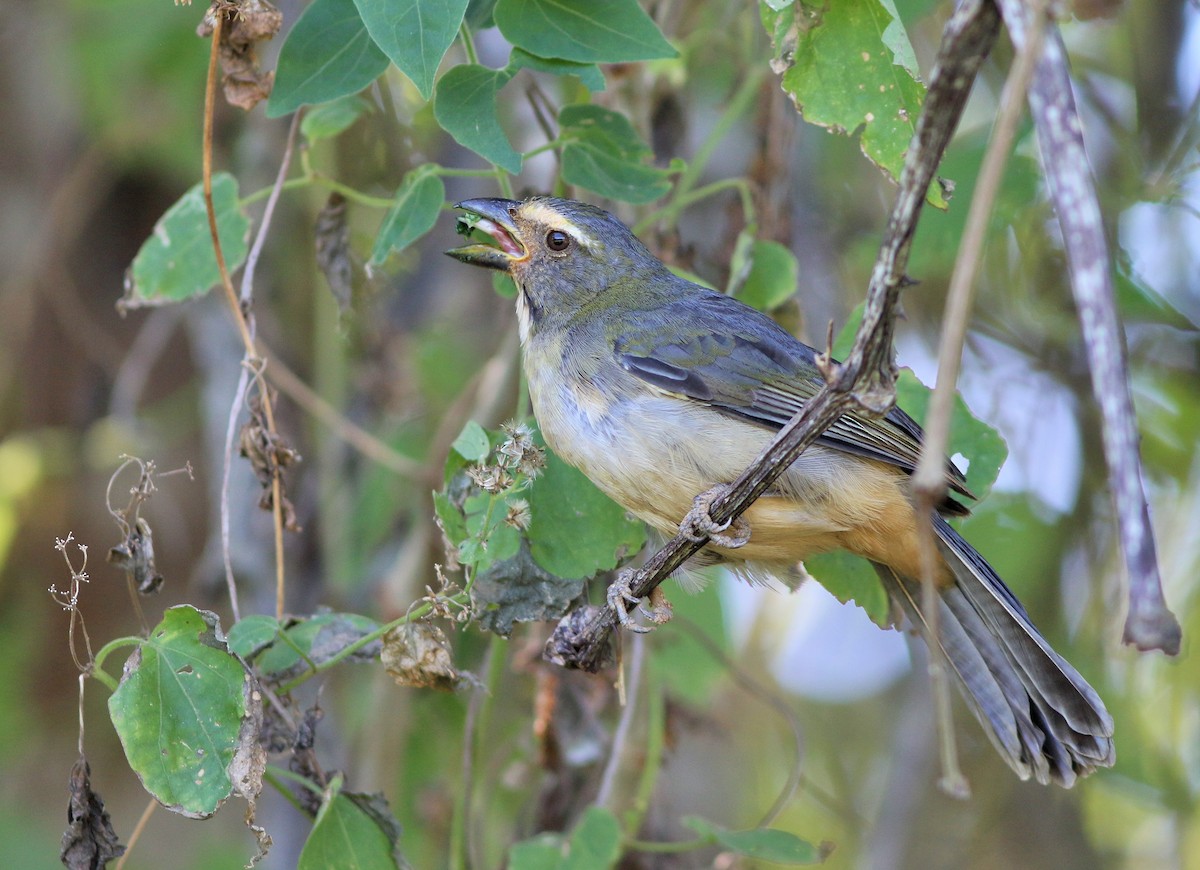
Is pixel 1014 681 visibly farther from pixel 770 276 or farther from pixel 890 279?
pixel 890 279

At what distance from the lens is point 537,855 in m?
3.57

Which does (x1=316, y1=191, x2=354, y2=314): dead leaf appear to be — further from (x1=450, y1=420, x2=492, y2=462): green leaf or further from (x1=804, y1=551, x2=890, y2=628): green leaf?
(x1=804, y1=551, x2=890, y2=628): green leaf

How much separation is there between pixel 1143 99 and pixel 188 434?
4936mm

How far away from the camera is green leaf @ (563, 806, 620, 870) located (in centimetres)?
350

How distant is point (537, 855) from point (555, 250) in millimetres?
1925

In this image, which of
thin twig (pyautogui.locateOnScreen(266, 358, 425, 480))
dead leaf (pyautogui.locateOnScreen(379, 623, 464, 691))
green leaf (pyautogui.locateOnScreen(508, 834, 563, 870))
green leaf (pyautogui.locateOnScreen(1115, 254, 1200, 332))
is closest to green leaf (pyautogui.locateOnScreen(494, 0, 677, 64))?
dead leaf (pyautogui.locateOnScreen(379, 623, 464, 691))

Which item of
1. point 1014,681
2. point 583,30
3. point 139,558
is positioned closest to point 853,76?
point 583,30

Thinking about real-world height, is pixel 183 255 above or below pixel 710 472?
above

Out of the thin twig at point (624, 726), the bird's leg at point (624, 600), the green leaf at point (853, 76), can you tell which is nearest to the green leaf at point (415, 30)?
the green leaf at point (853, 76)

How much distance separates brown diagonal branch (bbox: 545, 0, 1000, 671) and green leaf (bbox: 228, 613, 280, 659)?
3.84ft

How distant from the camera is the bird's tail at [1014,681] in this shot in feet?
10.8

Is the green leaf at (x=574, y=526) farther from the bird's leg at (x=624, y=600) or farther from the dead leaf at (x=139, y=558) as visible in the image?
the dead leaf at (x=139, y=558)

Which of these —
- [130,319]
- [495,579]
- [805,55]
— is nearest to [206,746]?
[495,579]

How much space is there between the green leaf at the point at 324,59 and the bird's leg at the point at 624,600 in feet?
4.80
